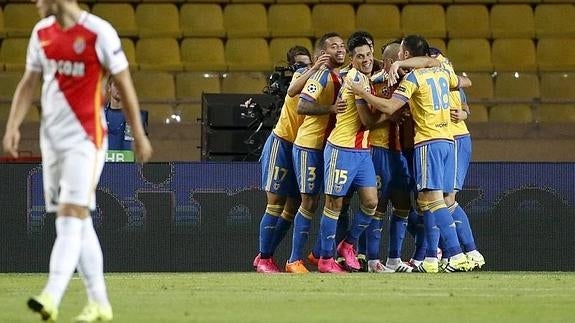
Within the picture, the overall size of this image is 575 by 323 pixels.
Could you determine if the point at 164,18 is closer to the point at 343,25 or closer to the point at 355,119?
the point at 343,25

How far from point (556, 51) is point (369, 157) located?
270 inches

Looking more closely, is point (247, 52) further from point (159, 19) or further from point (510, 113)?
point (510, 113)

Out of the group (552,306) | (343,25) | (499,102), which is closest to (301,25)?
(343,25)

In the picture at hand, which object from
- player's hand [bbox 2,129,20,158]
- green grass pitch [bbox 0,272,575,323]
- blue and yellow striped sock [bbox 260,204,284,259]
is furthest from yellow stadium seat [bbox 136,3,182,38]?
player's hand [bbox 2,129,20,158]

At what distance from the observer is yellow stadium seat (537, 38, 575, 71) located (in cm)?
1855

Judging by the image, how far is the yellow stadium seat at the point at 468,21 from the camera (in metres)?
18.8

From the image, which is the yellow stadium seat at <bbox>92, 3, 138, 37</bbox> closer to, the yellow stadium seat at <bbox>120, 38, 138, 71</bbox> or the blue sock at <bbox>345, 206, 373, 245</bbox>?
the yellow stadium seat at <bbox>120, 38, 138, 71</bbox>

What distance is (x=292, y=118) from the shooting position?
12.8m

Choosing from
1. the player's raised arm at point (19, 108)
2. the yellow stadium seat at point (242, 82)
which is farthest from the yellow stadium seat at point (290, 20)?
the player's raised arm at point (19, 108)

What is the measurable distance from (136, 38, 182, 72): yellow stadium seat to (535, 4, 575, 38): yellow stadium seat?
15.6 feet

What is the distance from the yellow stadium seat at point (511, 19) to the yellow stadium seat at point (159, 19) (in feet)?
13.6

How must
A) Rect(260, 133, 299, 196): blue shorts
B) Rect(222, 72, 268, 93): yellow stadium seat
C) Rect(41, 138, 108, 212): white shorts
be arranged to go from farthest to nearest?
Rect(222, 72, 268, 93): yellow stadium seat, Rect(260, 133, 299, 196): blue shorts, Rect(41, 138, 108, 212): white shorts

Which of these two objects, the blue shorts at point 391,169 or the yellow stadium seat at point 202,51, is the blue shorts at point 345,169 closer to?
the blue shorts at point 391,169

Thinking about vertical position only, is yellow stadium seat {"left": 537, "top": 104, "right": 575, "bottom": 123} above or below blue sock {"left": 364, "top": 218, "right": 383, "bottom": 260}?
above
